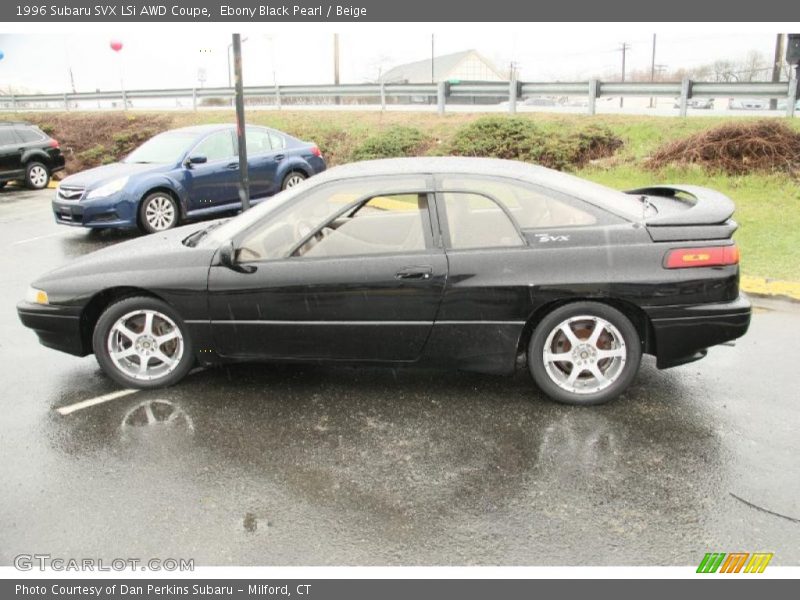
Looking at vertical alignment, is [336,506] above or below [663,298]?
below

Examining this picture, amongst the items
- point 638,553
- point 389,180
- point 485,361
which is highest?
point 389,180

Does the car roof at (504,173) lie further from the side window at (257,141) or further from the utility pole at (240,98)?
the side window at (257,141)

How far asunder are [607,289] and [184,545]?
269 centimetres

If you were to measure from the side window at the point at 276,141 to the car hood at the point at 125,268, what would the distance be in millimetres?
6955

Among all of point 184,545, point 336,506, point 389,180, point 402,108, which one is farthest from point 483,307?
point 402,108

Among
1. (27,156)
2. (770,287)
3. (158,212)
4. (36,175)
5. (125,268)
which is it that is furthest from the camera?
(36,175)

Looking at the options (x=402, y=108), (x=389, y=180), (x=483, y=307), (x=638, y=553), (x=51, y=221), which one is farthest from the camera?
(x=402, y=108)

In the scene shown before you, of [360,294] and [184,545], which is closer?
[184,545]

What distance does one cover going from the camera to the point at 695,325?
421 cm

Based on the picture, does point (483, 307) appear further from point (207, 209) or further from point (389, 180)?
point (207, 209)

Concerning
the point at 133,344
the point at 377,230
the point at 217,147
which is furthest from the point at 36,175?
the point at 377,230

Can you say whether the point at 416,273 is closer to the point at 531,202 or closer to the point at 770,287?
the point at 531,202

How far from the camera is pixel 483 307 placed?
13.9 ft

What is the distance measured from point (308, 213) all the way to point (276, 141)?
293 inches
